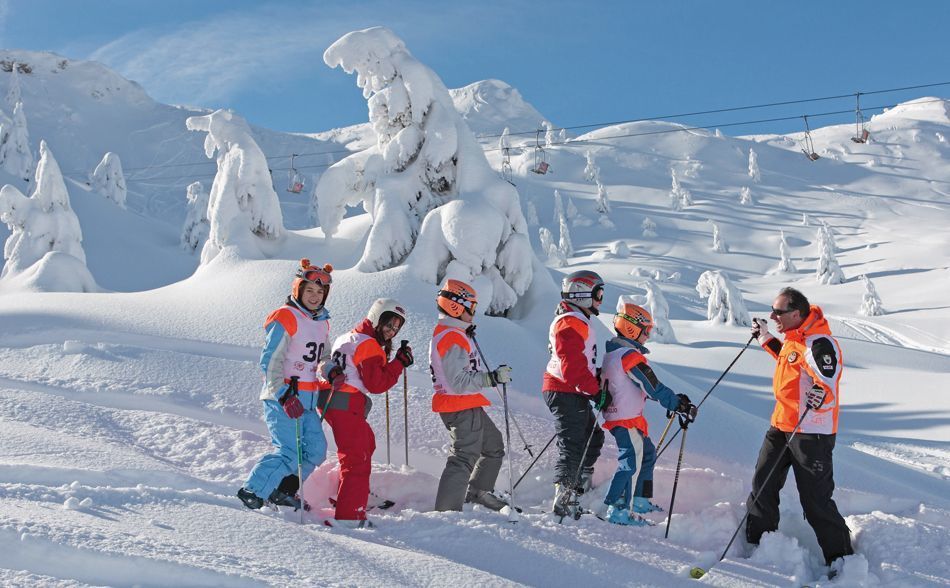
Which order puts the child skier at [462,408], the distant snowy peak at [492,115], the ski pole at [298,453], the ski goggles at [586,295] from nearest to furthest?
the ski pole at [298,453], the child skier at [462,408], the ski goggles at [586,295], the distant snowy peak at [492,115]

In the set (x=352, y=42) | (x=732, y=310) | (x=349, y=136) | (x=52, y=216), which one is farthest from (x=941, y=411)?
(x=349, y=136)

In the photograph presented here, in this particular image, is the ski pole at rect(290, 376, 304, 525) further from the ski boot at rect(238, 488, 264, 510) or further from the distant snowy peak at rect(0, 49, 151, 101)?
the distant snowy peak at rect(0, 49, 151, 101)

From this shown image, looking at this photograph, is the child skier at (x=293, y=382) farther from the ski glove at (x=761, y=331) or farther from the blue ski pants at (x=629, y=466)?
the ski glove at (x=761, y=331)

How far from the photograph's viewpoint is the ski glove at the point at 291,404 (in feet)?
16.0

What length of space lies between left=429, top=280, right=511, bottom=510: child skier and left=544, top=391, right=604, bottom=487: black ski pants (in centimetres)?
47

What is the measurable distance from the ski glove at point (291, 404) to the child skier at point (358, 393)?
0.27 m

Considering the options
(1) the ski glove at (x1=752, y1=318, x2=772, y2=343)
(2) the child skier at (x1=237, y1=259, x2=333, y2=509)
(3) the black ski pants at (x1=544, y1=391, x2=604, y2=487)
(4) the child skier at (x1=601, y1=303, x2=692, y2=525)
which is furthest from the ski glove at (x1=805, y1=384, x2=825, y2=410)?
(2) the child skier at (x1=237, y1=259, x2=333, y2=509)

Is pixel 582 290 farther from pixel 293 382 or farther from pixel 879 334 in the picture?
pixel 879 334

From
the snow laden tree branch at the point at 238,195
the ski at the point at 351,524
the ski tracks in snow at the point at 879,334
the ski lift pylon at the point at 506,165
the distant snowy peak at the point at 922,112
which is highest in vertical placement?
the distant snowy peak at the point at 922,112

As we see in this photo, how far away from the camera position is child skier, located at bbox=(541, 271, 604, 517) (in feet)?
17.6

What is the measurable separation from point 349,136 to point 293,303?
15444 cm

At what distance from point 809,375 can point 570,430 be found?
1.70 metres

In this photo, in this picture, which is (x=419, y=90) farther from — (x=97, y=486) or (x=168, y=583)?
(x=168, y=583)

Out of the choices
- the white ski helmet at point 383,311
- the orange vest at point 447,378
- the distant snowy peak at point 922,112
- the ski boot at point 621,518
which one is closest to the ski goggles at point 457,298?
the orange vest at point 447,378
